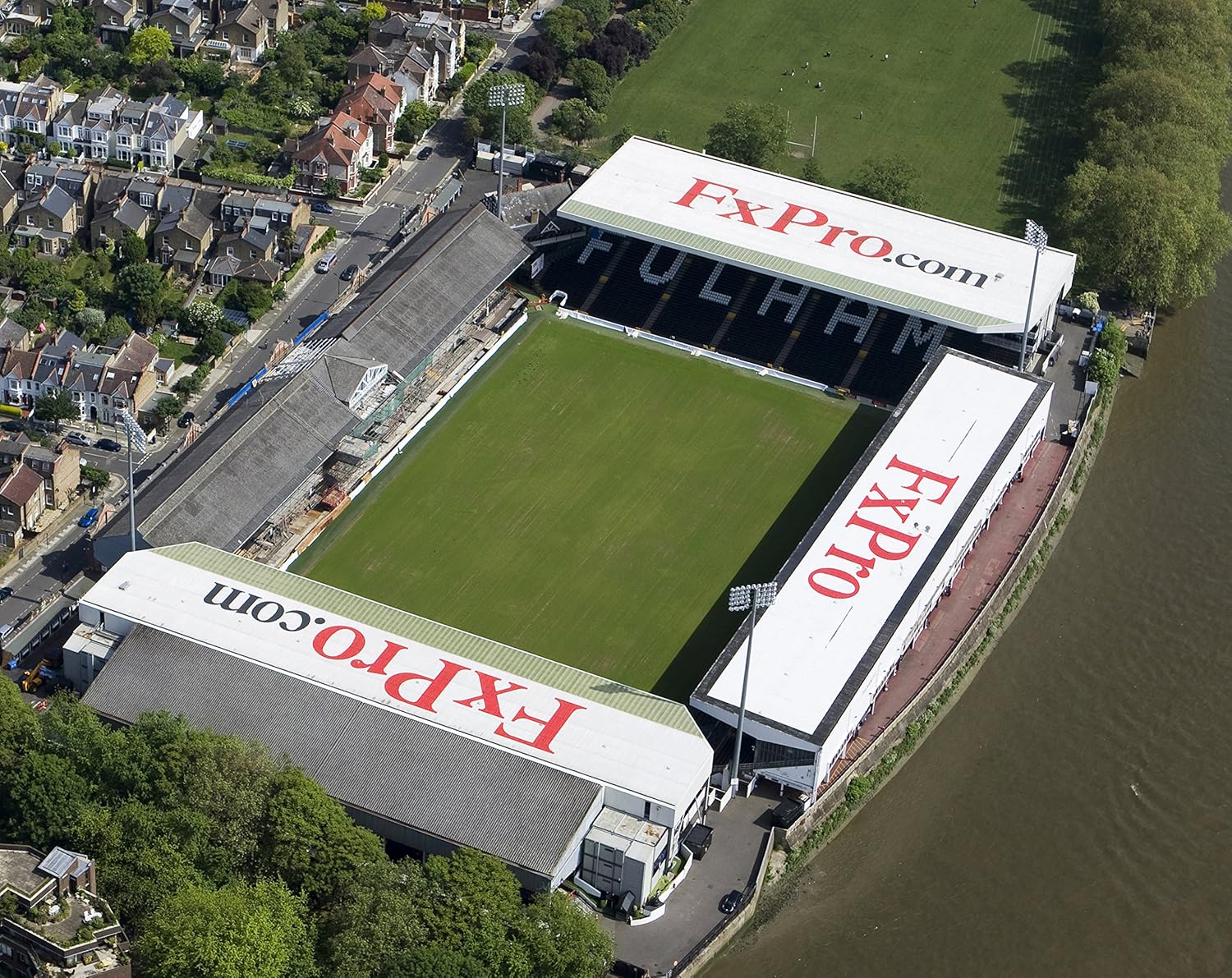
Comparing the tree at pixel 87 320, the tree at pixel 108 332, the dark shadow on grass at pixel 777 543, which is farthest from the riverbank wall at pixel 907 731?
the tree at pixel 87 320

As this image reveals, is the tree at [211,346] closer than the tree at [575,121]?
Yes

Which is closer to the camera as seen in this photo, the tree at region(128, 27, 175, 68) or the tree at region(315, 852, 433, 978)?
the tree at region(315, 852, 433, 978)

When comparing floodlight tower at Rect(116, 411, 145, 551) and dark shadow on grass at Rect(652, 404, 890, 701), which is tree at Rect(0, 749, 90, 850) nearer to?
floodlight tower at Rect(116, 411, 145, 551)

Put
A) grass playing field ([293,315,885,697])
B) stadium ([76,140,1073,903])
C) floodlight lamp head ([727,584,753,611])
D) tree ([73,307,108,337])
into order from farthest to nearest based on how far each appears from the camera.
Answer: tree ([73,307,108,337]) → grass playing field ([293,315,885,697]) → floodlight lamp head ([727,584,753,611]) → stadium ([76,140,1073,903])

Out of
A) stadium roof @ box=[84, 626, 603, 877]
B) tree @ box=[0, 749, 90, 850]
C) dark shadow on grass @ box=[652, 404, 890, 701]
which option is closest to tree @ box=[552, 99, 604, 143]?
dark shadow on grass @ box=[652, 404, 890, 701]

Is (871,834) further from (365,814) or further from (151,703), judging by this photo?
Result: (151,703)

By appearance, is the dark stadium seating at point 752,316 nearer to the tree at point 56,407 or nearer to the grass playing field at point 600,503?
the grass playing field at point 600,503

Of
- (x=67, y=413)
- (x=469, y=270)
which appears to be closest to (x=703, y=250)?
(x=469, y=270)
